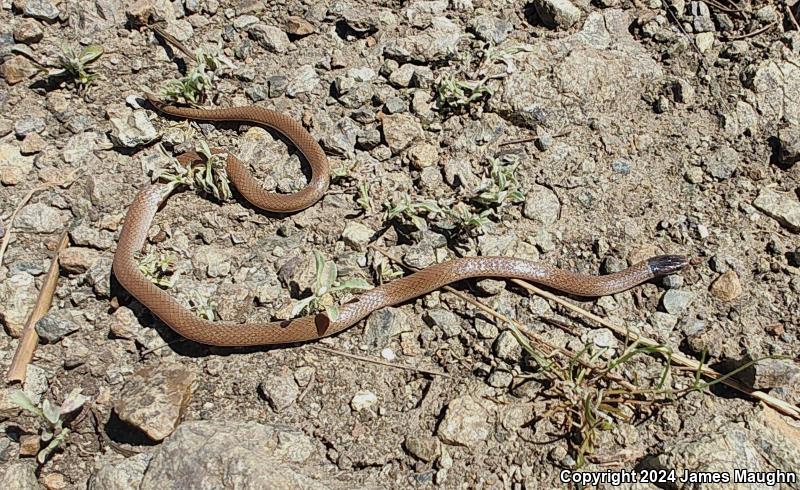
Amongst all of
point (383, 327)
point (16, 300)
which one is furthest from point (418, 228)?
→ point (16, 300)

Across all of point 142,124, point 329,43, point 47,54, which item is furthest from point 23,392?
point 329,43

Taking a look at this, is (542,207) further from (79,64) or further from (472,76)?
(79,64)

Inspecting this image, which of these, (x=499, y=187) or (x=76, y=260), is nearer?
(x=76, y=260)

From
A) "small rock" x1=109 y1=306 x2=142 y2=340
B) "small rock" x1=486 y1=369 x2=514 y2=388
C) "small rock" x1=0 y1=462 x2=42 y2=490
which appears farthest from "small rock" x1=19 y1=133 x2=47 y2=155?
"small rock" x1=486 y1=369 x2=514 y2=388

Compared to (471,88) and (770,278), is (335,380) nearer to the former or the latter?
(471,88)

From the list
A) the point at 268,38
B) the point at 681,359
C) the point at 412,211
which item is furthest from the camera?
the point at 268,38

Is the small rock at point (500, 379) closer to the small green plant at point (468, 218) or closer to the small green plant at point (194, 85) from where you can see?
the small green plant at point (468, 218)
